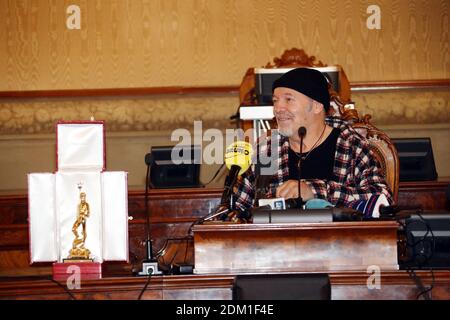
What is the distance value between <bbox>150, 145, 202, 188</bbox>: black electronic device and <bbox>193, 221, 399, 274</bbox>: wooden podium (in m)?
2.08

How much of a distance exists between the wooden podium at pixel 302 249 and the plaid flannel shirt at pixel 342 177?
0.73 meters

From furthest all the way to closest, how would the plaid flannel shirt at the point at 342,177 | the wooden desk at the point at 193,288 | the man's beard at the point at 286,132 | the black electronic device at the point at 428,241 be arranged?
the man's beard at the point at 286,132
the plaid flannel shirt at the point at 342,177
the black electronic device at the point at 428,241
the wooden desk at the point at 193,288

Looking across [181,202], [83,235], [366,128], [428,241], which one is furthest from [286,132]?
[83,235]

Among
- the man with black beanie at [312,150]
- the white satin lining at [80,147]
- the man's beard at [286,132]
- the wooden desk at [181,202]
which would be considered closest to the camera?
the white satin lining at [80,147]

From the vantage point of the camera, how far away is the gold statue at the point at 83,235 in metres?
2.93

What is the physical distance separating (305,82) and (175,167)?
4.18 feet

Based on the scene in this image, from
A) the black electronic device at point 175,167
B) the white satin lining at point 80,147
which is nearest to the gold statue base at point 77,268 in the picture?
the white satin lining at point 80,147

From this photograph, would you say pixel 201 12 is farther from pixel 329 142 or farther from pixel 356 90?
pixel 329 142

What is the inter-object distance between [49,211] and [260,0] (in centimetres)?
392

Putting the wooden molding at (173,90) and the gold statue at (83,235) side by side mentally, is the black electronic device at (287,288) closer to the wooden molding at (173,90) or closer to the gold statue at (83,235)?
the gold statue at (83,235)

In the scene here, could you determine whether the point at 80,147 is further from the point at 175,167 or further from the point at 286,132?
the point at 175,167

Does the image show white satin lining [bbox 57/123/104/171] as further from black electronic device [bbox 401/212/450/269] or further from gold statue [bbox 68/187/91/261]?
black electronic device [bbox 401/212/450/269]

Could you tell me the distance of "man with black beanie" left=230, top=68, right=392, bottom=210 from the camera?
3766 mm

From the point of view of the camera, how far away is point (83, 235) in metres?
2.95
